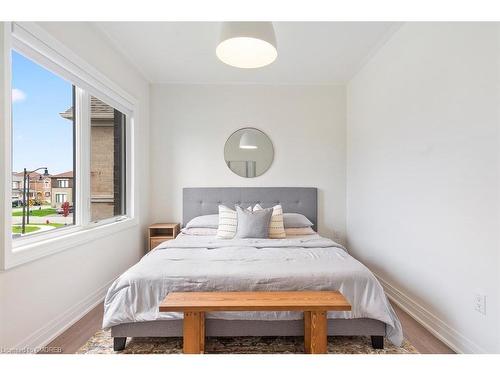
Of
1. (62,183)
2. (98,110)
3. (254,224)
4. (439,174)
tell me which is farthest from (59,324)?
(439,174)

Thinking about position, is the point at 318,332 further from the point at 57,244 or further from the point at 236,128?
the point at 236,128

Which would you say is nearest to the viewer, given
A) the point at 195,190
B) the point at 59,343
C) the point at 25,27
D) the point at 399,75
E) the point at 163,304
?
the point at 163,304

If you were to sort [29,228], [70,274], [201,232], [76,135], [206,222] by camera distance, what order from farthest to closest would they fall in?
[206,222] → [201,232] → [76,135] → [70,274] → [29,228]

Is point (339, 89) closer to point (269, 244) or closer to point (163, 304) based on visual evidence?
→ point (269, 244)

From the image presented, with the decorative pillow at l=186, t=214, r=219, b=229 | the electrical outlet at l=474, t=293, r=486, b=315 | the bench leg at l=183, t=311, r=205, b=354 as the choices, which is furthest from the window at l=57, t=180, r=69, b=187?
the electrical outlet at l=474, t=293, r=486, b=315

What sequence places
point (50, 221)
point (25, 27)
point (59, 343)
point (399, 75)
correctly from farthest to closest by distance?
point (399, 75) < point (50, 221) < point (59, 343) < point (25, 27)

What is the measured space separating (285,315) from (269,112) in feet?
9.06

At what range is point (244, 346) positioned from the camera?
1.74 meters

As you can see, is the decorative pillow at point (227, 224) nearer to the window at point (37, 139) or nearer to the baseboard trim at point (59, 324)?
the baseboard trim at point (59, 324)

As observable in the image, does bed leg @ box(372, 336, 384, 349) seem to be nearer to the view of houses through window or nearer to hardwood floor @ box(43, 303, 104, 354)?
hardwood floor @ box(43, 303, 104, 354)

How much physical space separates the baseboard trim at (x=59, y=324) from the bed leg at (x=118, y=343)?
1.71 feet

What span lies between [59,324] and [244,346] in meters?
1.39

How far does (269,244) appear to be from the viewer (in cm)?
243

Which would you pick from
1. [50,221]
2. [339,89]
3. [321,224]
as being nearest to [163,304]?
[50,221]
